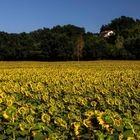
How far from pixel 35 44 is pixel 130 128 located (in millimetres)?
93195

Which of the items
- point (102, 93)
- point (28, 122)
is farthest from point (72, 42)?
point (28, 122)

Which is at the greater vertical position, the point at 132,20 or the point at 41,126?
the point at 132,20

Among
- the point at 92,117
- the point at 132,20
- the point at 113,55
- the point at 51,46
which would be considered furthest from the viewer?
the point at 132,20

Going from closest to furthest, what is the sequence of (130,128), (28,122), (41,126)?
(130,128) → (41,126) → (28,122)

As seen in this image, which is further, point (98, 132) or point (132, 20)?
point (132, 20)

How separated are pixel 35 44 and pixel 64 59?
33.9 feet

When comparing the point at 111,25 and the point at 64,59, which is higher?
the point at 111,25

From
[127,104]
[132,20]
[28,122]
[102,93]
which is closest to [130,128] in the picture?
[28,122]

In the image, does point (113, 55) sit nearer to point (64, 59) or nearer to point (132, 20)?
point (64, 59)

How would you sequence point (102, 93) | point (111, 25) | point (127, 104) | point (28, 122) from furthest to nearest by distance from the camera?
1. point (111, 25)
2. point (102, 93)
3. point (127, 104)
4. point (28, 122)

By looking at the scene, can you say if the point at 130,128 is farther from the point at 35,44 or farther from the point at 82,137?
the point at 35,44

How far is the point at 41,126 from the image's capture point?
23.1 ft

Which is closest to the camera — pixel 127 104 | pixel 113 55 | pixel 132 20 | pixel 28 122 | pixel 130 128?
pixel 130 128

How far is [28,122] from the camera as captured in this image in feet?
25.8
